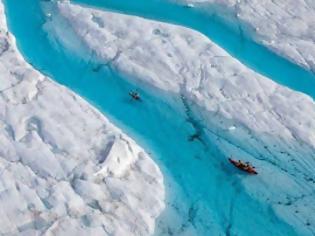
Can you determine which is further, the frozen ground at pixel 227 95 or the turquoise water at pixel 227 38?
the turquoise water at pixel 227 38

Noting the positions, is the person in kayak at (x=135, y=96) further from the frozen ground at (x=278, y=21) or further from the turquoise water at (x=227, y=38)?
the frozen ground at (x=278, y=21)

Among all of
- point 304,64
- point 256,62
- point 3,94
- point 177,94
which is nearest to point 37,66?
point 3,94

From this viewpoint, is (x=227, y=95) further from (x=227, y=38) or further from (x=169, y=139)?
(x=227, y=38)

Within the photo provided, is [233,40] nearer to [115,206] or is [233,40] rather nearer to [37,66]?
[37,66]

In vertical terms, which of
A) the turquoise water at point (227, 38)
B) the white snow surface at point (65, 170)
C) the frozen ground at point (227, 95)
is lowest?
the white snow surface at point (65, 170)

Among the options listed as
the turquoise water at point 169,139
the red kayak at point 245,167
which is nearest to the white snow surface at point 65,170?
the turquoise water at point 169,139

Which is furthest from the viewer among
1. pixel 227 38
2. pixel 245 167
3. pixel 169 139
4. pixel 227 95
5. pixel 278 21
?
pixel 278 21

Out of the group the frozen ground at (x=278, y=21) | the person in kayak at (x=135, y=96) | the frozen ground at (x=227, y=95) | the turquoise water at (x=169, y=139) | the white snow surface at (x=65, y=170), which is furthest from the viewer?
the frozen ground at (x=278, y=21)

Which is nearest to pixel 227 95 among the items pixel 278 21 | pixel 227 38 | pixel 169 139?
pixel 169 139
